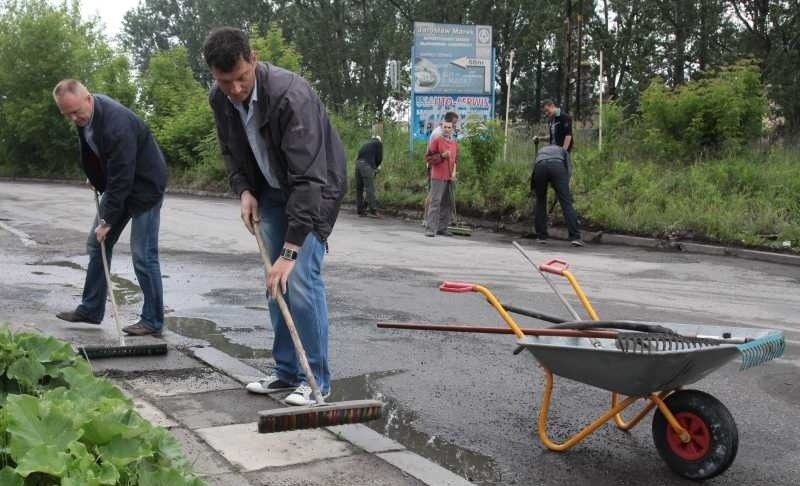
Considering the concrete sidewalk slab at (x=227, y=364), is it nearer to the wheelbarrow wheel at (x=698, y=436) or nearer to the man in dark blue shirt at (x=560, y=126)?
the wheelbarrow wheel at (x=698, y=436)

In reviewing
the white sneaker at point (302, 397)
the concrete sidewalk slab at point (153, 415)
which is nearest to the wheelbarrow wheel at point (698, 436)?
the white sneaker at point (302, 397)

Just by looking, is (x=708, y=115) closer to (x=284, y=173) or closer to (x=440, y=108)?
(x=440, y=108)

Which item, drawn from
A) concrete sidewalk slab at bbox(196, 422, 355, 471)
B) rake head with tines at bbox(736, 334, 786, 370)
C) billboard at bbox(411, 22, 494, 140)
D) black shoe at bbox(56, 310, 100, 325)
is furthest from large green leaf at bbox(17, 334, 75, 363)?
billboard at bbox(411, 22, 494, 140)

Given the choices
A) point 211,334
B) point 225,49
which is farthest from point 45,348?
point 211,334

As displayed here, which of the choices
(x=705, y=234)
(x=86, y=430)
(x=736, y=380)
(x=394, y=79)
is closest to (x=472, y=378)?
(x=736, y=380)

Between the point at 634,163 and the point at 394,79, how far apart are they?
1020 centimetres

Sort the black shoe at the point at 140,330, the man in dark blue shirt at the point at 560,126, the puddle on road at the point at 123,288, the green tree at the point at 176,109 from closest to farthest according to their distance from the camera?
the black shoe at the point at 140,330 → the puddle on road at the point at 123,288 → the man in dark blue shirt at the point at 560,126 → the green tree at the point at 176,109

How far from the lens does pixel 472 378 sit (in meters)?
5.69

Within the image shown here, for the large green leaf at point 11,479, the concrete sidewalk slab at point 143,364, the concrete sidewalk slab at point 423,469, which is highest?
the large green leaf at point 11,479

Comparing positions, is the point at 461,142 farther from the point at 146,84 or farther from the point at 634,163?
the point at 146,84

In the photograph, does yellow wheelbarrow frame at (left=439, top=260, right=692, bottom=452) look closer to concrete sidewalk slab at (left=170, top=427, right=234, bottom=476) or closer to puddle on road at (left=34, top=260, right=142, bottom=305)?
concrete sidewalk slab at (left=170, top=427, right=234, bottom=476)

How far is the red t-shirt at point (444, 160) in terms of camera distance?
15.1 m

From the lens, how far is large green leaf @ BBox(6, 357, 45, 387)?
11.7ft

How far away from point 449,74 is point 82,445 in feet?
63.2
